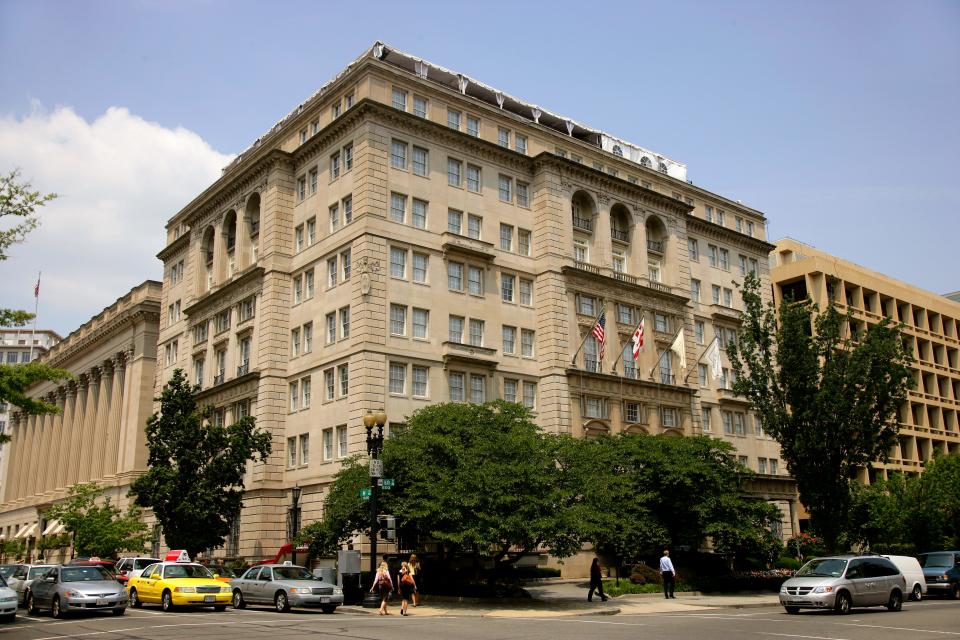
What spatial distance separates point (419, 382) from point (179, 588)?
21.2 meters

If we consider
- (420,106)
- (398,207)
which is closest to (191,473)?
(398,207)

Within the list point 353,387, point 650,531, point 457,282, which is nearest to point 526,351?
point 457,282

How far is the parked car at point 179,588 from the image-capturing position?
97.8 ft


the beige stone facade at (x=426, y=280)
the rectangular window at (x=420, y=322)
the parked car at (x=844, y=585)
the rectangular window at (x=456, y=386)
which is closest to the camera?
the parked car at (x=844, y=585)

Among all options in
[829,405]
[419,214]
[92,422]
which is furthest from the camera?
[92,422]

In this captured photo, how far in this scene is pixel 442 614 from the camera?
29.9m

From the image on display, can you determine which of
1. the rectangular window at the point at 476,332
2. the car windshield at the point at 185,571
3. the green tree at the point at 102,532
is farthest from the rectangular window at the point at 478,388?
the green tree at the point at 102,532

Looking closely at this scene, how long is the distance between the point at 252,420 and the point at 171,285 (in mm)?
31471

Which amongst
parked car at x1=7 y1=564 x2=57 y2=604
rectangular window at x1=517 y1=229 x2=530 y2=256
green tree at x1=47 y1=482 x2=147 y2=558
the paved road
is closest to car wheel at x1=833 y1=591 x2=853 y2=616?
the paved road

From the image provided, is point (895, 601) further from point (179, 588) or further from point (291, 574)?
point (179, 588)

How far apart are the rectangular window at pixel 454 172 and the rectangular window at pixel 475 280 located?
18.4 feet

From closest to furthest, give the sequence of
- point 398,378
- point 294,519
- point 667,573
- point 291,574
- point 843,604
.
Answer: point 843,604, point 291,574, point 667,573, point 294,519, point 398,378

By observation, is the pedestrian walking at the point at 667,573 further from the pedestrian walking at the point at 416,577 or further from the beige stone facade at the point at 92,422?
the beige stone facade at the point at 92,422

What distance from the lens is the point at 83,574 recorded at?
28391 mm
